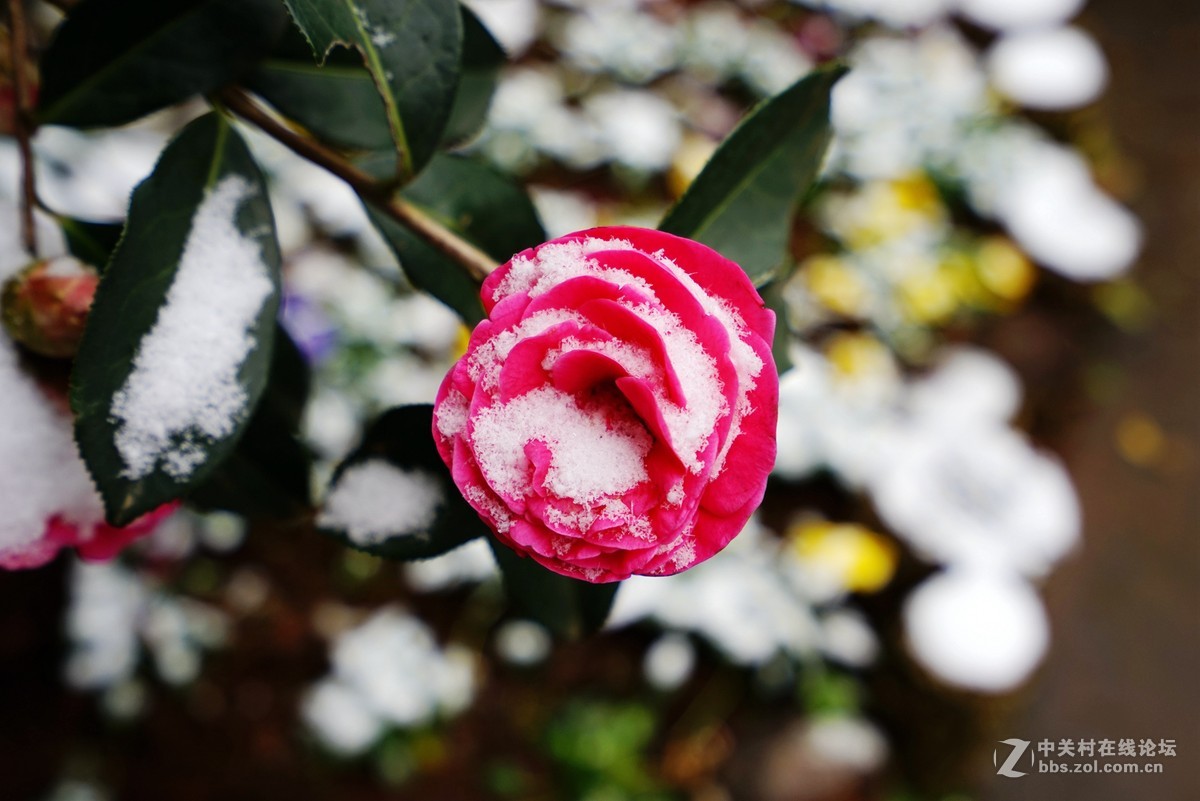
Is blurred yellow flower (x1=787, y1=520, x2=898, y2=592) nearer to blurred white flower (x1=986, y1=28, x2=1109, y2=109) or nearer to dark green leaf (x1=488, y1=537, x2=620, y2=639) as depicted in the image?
dark green leaf (x1=488, y1=537, x2=620, y2=639)

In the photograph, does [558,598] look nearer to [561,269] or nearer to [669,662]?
[561,269]

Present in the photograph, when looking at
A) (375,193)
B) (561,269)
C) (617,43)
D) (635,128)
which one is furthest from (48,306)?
(617,43)

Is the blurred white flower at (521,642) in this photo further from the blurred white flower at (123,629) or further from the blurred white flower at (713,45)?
the blurred white flower at (713,45)

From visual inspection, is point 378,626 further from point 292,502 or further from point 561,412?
point 561,412

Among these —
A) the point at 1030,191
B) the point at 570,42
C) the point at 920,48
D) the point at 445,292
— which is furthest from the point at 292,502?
the point at 920,48

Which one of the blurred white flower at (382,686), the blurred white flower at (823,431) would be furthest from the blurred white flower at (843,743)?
the blurred white flower at (382,686)

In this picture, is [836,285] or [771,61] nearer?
[836,285]

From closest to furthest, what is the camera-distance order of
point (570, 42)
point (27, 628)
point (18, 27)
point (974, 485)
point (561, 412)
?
point (561, 412) < point (18, 27) < point (27, 628) < point (974, 485) < point (570, 42)
